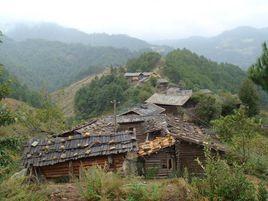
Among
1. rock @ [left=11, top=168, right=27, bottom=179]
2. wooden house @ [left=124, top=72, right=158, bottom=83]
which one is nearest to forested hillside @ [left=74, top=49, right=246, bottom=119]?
wooden house @ [left=124, top=72, right=158, bottom=83]

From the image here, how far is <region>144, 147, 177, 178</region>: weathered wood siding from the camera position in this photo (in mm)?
19812

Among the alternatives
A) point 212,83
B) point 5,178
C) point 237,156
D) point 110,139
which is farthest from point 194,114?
point 212,83

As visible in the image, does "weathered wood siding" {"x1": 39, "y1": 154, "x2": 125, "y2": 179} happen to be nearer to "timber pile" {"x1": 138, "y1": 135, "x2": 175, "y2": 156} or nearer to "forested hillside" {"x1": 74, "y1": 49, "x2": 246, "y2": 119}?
"timber pile" {"x1": 138, "y1": 135, "x2": 175, "y2": 156}

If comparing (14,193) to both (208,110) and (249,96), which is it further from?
(249,96)

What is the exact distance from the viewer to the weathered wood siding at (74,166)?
13914 millimetres

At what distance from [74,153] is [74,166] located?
52 centimetres

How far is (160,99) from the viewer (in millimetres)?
62219

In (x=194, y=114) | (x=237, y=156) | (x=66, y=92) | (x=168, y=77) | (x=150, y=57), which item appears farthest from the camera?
(x=66, y=92)

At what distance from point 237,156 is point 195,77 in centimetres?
8577

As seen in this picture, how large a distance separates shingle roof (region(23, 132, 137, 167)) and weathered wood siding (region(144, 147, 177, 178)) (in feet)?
19.5

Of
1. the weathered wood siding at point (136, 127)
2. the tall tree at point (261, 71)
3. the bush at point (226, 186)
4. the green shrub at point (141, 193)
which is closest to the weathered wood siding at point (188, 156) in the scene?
the tall tree at point (261, 71)

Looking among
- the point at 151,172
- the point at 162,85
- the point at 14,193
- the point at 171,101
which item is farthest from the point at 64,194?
the point at 162,85

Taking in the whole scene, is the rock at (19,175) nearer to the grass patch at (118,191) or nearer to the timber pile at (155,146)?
the grass patch at (118,191)

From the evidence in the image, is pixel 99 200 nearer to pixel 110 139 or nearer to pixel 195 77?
pixel 110 139
